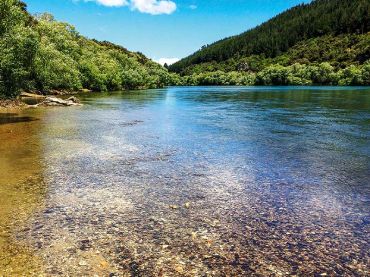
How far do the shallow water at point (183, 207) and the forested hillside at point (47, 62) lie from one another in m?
15.9

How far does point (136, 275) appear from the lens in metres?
8.54

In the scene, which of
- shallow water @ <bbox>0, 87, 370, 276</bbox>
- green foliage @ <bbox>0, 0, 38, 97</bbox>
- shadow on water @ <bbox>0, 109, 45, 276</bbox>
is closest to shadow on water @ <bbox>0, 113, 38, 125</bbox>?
green foliage @ <bbox>0, 0, 38, 97</bbox>

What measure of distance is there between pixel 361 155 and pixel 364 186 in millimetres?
6771

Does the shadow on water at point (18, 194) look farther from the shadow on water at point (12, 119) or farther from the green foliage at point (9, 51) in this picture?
the green foliage at point (9, 51)

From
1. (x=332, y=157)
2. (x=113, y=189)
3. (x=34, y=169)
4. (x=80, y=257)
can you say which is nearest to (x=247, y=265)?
(x=80, y=257)

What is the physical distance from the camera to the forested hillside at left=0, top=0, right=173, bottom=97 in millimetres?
37656

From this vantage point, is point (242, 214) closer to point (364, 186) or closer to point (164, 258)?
point (164, 258)

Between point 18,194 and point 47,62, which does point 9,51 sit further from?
point 47,62

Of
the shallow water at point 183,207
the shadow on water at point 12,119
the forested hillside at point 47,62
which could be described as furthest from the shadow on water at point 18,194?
the forested hillside at point 47,62

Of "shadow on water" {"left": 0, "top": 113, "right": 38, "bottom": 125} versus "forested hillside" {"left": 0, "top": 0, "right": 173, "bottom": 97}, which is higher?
"forested hillside" {"left": 0, "top": 0, "right": 173, "bottom": 97}

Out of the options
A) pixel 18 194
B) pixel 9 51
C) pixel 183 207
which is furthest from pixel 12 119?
pixel 183 207

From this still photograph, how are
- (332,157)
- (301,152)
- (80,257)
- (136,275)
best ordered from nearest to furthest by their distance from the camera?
(136,275)
(80,257)
(332,157)
(301,152)

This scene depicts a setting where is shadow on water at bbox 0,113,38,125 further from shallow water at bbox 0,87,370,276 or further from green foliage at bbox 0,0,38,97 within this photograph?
shallow water at bbox 0,87,370,276

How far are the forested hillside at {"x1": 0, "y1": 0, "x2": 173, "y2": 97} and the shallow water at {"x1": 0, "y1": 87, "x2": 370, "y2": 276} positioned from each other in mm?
15881
